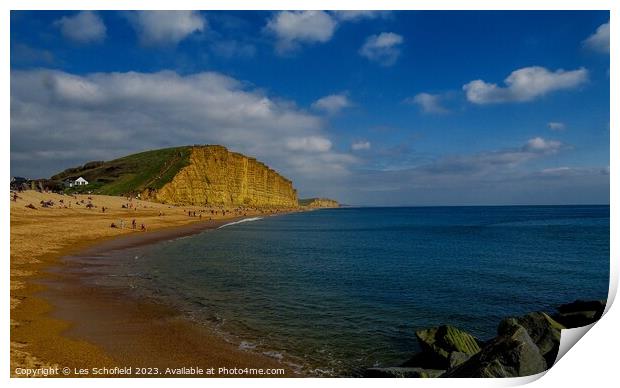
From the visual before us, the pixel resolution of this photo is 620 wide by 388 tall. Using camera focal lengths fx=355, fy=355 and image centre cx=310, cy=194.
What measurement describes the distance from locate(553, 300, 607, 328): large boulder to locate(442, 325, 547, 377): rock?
4.10m

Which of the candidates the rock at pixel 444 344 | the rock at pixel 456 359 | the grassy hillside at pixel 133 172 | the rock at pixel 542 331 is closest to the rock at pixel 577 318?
the rock at pixel 542 331

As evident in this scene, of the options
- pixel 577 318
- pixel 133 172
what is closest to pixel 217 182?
pixel 133 172

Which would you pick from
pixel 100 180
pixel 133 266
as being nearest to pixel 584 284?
pixel 133 266

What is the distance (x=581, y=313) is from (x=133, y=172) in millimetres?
117300

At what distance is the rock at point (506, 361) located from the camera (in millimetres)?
6660

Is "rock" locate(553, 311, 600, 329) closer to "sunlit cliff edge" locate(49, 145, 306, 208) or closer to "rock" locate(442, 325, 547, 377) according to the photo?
"rock" locate(442, 325, 547, 377)

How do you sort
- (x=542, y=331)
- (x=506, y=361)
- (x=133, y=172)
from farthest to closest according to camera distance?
(x=133, y=172) < (x=542, y=331) < (x=506, y=361)

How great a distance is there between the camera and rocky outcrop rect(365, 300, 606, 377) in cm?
670

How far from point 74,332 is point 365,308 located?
895cm

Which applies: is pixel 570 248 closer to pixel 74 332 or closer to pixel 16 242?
pixel 74 332

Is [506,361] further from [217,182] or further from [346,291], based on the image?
[217,182]

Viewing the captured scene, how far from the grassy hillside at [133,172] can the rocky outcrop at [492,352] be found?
84975 mm

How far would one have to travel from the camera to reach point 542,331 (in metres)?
8.66

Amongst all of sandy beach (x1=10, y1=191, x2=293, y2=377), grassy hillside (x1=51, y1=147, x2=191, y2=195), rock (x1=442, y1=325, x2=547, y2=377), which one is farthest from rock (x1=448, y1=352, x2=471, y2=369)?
grassy hillside (x1=51, y1=147, x2=191, y2=195)
